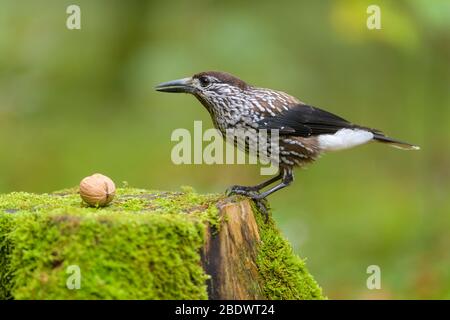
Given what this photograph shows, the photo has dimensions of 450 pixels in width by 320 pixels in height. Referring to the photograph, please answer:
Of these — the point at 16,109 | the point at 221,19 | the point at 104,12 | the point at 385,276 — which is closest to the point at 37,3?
the point at 104,12

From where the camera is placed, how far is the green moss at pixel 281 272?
3.76m

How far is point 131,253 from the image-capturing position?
3.16 metres

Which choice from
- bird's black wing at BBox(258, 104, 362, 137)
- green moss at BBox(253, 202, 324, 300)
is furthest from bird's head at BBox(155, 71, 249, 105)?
green moss at BBox(253, 202, 324, 300)

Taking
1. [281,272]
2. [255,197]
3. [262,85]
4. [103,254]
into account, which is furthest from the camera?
[262,85]

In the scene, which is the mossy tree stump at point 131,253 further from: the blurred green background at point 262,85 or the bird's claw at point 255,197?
the blurred green background at point 262,85

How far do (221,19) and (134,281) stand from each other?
5125 millimetres

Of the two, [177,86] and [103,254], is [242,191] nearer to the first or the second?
[177,86]

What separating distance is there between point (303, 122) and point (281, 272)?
1357 mm

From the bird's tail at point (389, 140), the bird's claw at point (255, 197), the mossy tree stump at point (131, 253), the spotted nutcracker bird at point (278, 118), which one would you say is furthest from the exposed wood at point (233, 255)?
the bird's tail at point (389, 140)

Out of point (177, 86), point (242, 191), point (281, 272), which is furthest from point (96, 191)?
point (177, 86)

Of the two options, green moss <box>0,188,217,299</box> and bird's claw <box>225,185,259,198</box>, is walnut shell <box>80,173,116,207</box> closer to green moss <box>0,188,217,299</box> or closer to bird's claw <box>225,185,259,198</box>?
green moss <box>0,188,217,299</box>

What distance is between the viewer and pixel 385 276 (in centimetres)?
637

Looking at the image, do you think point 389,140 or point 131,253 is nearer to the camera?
point 131,253

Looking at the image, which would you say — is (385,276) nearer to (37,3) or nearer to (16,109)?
(16,109)
